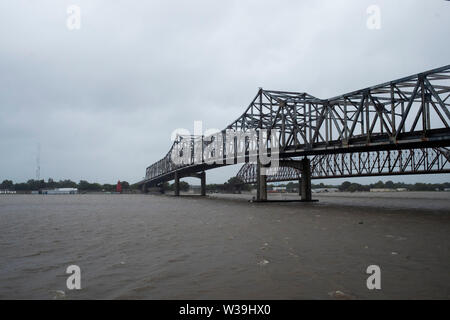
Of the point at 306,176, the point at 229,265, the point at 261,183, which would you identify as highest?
the point at 306,176

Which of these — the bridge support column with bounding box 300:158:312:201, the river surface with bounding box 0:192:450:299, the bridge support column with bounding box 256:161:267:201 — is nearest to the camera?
the river surface with bounding box 0:192:450:299

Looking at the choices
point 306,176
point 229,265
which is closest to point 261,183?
point 306,176

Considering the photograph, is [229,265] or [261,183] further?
[261,183]

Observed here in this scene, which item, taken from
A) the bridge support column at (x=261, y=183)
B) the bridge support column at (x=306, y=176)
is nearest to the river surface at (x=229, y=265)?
the bridge support column at (x=261, y=183)

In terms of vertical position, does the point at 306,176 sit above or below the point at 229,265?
above

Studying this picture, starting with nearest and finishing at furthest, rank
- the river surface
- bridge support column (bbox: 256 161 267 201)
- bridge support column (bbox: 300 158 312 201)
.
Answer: the river surface, bridge support column (bbox: 256 161 267 201), bridge support column (bbox: 300 158 312 201)

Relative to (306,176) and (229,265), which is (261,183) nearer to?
(306,176)

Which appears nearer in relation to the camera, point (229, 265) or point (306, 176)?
point (229, 265)

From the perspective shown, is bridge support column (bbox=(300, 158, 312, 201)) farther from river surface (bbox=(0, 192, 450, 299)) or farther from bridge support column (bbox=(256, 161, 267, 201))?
river surface (bbox=(0, 192, 450, 299))

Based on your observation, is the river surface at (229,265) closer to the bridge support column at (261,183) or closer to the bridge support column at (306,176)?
the bridge support column at (261,183)

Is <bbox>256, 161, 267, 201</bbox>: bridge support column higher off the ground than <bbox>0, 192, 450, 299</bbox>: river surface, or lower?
higher

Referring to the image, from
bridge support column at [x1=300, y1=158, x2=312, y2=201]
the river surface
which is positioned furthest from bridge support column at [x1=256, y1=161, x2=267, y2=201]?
the river surface
